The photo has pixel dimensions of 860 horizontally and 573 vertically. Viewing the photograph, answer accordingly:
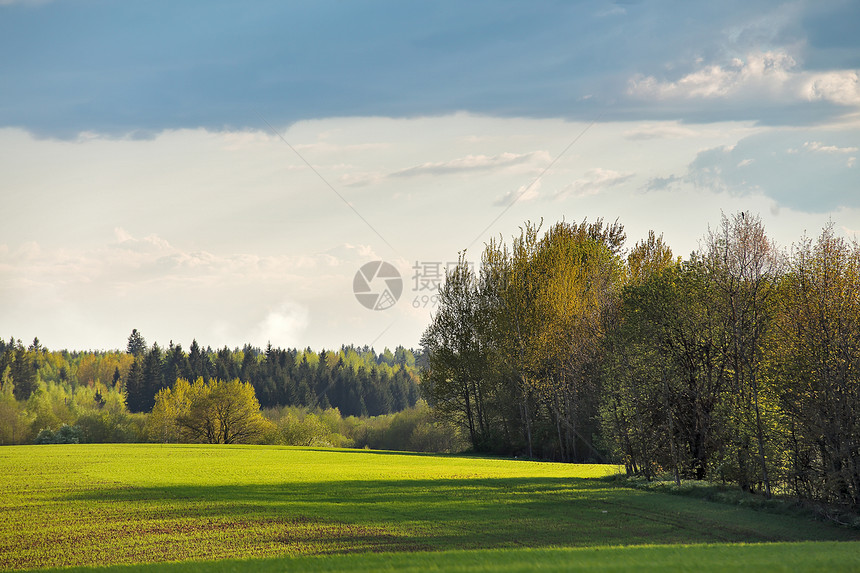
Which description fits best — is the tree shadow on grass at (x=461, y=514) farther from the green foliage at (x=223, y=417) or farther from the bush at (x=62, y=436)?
the green foliage at (x=223, y=417)

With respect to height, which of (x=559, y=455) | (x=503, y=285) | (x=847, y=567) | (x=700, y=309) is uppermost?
(x=503, y=285)

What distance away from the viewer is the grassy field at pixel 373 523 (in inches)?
549

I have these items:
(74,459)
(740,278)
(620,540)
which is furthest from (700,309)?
(74,459)

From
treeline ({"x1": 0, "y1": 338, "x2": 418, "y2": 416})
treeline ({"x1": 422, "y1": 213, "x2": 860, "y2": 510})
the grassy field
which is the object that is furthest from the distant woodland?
treeline ({"x1": 0, "y1": 338, "x2": 418, "y2": 416})

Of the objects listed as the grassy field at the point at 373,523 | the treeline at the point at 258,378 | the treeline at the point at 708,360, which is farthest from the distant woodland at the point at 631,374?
the treeline at the point at 258,378

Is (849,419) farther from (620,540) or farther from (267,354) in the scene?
(267,354)

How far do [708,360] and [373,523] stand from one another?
61.5ft

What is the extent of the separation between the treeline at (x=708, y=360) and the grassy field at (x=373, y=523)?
2867 millimetres

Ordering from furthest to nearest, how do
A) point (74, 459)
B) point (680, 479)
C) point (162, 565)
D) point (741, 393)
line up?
1. point (74, 459)
2. point (680, 479)
3. point (741, 393)
4. point (162, 565)

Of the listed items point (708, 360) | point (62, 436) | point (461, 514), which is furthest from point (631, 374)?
point (62, 436)

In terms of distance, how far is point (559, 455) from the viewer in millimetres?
51281

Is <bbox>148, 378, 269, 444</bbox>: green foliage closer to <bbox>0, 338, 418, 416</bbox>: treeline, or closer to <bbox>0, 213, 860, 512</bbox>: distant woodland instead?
<bbox>0, 213, 860, 512</bbox>: distant woodland

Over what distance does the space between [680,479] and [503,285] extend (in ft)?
89.2

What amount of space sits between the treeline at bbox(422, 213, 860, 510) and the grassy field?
2.87 meters
